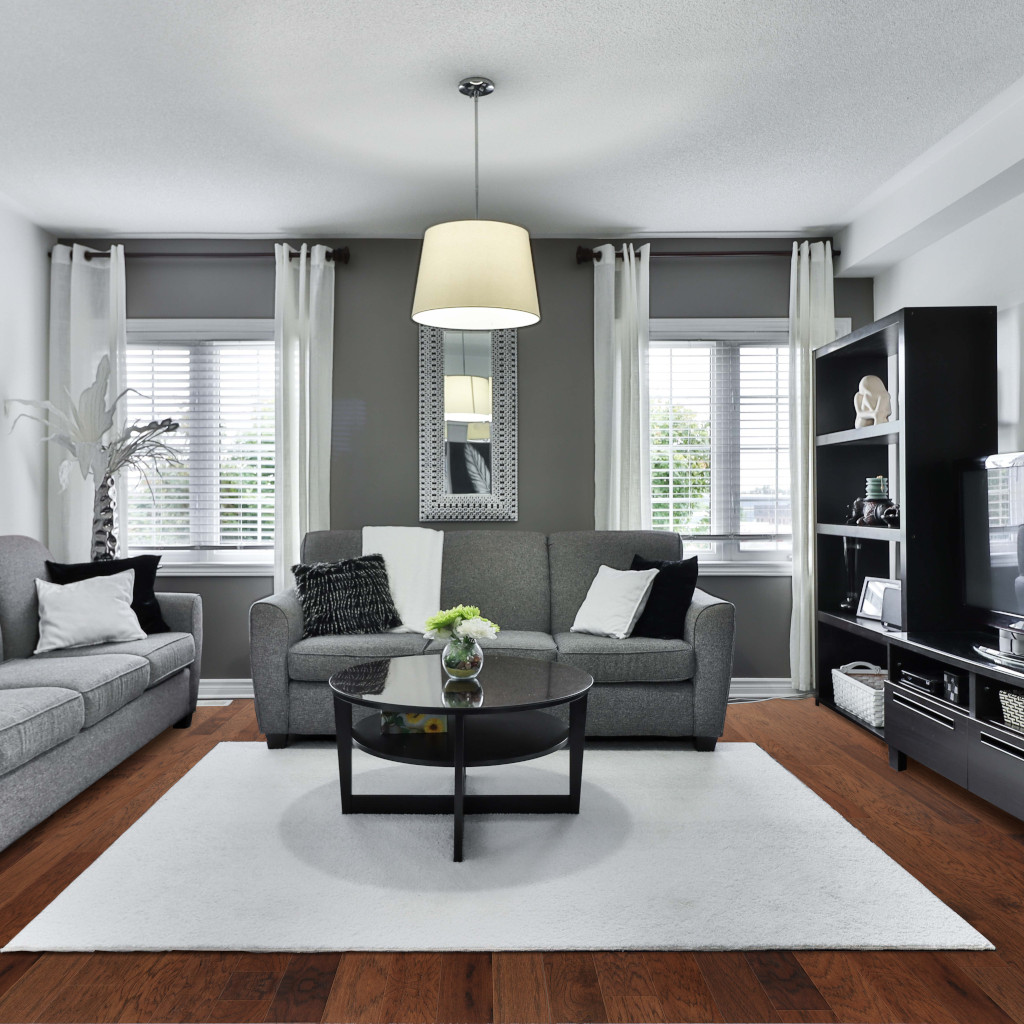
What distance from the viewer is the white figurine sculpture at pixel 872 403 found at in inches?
169

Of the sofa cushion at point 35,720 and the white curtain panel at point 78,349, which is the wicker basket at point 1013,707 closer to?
the sofa cushion at point 35,720

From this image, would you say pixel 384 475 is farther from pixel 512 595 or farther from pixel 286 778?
pixel 286 778

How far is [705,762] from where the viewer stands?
3.64 meters

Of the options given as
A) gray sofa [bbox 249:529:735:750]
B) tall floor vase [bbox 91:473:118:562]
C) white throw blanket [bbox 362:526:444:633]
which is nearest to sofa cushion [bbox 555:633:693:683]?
gray sofa [bbox 249:529:735:750]

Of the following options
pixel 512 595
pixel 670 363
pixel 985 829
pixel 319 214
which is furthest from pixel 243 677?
pixel 985 829

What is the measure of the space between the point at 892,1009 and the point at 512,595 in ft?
9.12

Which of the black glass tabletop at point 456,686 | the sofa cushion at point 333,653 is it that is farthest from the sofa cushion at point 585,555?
the black glass tabletop at point 456,686

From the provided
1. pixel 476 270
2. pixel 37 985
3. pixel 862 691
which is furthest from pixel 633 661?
pixel 37 985

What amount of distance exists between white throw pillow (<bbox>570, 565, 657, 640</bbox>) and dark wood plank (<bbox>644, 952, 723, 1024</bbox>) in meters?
1.94

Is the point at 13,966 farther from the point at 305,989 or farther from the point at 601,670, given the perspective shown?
the point at 601,670

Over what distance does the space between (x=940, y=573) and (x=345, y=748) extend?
257 cm

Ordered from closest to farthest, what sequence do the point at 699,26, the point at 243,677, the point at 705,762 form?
1. the point at 699,26
2. the point at 705,762
3. the point at 243,677

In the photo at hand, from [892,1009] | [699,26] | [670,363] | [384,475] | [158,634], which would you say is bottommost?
[892,1009]

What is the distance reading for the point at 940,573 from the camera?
3693 mm
